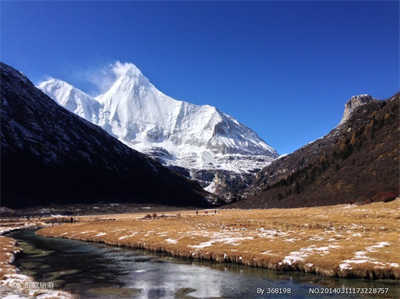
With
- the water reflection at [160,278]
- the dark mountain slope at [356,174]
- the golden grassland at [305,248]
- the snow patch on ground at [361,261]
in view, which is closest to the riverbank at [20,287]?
the water reflection at [160,278]

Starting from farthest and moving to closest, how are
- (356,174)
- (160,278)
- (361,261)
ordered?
(356,174), (160,278), (361,261)

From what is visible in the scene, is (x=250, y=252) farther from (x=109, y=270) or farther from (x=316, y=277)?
(x=109, y=270)

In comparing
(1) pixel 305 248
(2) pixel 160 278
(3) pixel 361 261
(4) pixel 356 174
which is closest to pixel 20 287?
(2) pixel 160 278

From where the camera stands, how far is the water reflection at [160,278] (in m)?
27.0

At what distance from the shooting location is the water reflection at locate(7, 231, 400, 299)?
1064 inches

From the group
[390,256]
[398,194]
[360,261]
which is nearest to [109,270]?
[360,261]

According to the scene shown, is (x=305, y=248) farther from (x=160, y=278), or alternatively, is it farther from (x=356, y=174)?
(x=356, y=174)

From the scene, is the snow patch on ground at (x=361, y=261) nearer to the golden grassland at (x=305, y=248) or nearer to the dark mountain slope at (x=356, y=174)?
the golden grassland at (x=305, y=248)

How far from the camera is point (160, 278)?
3219 centimetres

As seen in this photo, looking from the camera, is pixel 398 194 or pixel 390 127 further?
pixel 390 127

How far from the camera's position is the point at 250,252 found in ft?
129

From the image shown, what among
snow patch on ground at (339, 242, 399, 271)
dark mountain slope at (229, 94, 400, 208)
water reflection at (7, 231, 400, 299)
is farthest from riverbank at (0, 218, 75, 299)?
dark mountain slope at (229, 94, 400, 208)

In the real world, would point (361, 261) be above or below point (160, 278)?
above

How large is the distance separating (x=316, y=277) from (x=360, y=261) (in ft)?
15.3
